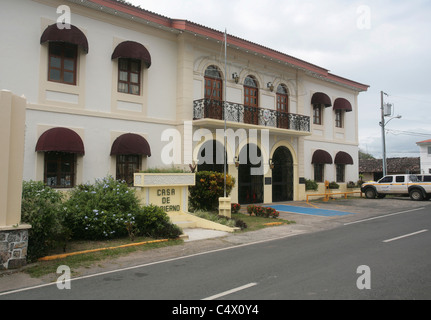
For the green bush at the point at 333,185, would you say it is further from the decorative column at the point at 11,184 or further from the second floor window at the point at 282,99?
the decorative column at the point at 11,184

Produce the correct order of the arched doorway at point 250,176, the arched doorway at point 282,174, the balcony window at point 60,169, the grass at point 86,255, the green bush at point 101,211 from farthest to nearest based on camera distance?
1. the arched doorway at point 282,174
2. the arched doorway at point 250,176
3. the balcony window at point 60,169
4. the green bush at point 101,211
5. the grass at point 86,255

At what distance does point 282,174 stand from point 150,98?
415 inches

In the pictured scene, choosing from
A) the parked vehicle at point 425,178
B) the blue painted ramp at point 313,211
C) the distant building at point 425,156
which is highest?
the distant building at point 425,156

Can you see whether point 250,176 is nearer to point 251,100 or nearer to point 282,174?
point 282,174

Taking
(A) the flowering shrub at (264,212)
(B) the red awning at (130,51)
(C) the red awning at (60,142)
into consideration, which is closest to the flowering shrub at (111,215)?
(C) the red awning at (60,142)

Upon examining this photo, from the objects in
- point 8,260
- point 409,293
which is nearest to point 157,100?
point 8,260

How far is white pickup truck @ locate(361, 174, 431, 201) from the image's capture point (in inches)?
959

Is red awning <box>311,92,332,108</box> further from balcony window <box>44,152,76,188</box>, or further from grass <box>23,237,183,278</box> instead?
grass <box>23,237,183,278</box>

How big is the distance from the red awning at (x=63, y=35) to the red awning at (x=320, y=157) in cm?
1700

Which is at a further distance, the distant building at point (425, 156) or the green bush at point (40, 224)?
the distant building at point (425, 156)

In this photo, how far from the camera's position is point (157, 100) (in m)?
17.7

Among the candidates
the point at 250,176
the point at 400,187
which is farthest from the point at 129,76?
the point at 400,187

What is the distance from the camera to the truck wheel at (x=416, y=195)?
24453 millimetres

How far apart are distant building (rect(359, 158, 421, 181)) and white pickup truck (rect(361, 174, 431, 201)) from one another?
23768 mm
